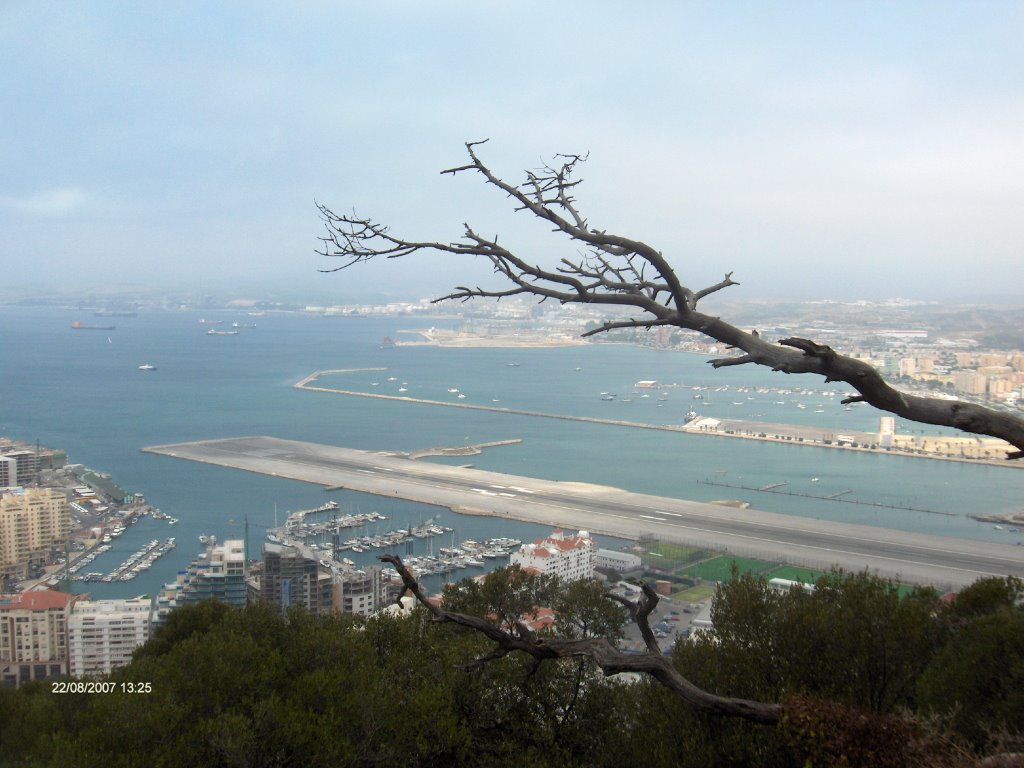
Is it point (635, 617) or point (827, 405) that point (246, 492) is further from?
point (827, 405)

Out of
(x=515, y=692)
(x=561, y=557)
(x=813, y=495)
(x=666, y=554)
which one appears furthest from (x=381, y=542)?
(x=515, y=692)

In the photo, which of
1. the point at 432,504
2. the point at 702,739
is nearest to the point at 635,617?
the point at 702,739

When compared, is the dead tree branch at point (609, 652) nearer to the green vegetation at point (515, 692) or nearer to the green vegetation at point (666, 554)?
the green vegetation at point (515, 692)

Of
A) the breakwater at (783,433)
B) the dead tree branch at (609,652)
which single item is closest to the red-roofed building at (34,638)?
the dead tree branch at (609,652)

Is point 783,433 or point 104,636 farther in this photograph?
point 783,433

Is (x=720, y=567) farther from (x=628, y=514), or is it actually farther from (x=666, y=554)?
(x=628, y=514)

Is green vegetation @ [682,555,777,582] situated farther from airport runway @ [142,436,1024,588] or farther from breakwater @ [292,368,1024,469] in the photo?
breakwater @ [292,368,1024,469]

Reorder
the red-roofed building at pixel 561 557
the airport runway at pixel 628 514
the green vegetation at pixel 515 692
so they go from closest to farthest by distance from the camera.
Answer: the green vegetation at pixel 515 692
the red-roofed building at pixel 561 557
the airport runway at pixel 628 514
